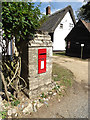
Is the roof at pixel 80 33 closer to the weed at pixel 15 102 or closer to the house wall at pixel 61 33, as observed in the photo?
the house wall at pixel 61 33

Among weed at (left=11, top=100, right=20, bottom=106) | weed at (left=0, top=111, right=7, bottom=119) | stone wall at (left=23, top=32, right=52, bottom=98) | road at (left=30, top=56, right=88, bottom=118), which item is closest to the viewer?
weed at (left=0, top=111, right=7, bottom=119)

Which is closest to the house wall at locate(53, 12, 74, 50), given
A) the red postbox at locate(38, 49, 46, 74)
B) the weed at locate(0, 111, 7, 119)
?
the red postbox at locate(38, 49, 46, 74)

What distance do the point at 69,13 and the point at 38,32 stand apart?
58.8ft

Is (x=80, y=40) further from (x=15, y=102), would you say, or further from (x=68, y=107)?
(x=15, y=102)

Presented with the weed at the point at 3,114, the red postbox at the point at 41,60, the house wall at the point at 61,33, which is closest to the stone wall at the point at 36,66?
the red postbox at the point at 41,60

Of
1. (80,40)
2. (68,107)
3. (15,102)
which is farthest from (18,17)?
(80,40)

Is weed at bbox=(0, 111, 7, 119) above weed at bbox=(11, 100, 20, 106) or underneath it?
underneath

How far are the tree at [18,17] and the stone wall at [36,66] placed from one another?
61 centimetres

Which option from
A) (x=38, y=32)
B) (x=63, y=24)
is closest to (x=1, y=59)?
(x=38, y=32)

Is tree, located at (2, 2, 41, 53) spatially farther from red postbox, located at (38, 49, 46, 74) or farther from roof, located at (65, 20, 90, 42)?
roof, located at (65, 20, 90, 42)

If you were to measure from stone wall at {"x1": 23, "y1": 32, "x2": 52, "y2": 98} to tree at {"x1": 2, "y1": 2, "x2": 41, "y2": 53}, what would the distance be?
61cm

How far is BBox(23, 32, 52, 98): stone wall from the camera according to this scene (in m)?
3.33

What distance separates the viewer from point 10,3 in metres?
2.43

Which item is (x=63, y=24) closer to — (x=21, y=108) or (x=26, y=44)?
(x=26, y=44)
